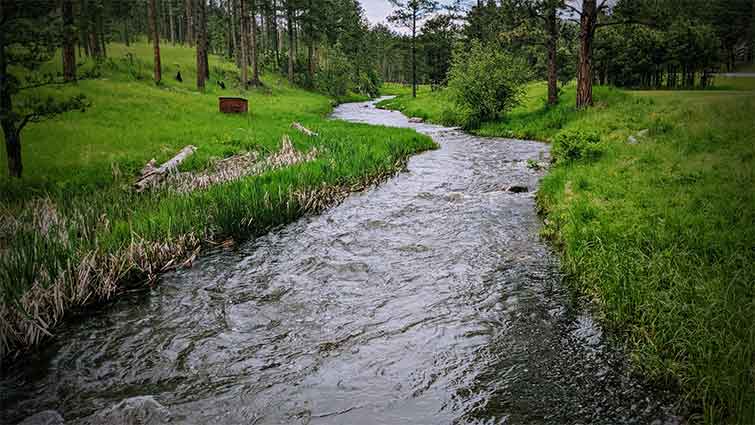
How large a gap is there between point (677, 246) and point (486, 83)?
2093 cm

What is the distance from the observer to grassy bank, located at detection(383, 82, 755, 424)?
409 cm

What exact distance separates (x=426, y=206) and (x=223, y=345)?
22.5 ft

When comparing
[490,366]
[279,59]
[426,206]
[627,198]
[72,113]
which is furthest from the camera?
[279,59]

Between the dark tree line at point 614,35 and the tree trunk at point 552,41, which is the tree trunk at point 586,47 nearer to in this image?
the dark tree line at point 614,35

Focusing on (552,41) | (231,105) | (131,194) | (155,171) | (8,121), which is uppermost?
(552,41)

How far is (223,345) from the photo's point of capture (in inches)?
206

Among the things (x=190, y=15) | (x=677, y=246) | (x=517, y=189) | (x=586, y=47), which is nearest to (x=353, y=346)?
(x=677, y=246)

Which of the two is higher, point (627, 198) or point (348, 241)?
point (627, 198)

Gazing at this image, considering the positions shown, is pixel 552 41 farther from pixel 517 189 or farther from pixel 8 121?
pixel 8 121

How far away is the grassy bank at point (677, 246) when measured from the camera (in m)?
4.09

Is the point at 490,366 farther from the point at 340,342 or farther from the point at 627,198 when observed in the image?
the point at 627,198

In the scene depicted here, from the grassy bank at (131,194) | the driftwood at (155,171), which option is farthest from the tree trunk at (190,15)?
the driftwood at (155,171)

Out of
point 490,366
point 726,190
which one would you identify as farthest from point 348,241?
point 726,190

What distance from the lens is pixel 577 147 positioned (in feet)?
41.5
